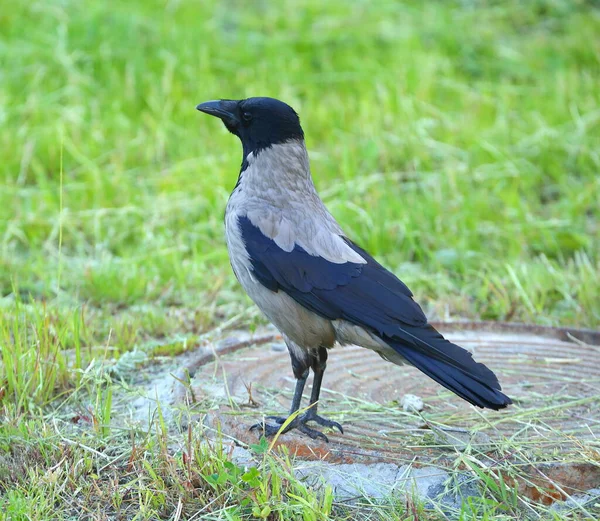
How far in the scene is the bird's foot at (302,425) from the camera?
3199 mm

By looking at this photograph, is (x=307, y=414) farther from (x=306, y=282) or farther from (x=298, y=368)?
(x=306, y=282)

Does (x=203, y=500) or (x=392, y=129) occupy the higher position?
(x=392, y=129)

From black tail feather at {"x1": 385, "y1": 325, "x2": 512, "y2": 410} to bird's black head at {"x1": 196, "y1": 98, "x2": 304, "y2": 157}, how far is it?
0.98 m

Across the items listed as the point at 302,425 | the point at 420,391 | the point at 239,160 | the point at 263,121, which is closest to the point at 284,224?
the point at 263,121

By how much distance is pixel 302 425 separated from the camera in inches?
129

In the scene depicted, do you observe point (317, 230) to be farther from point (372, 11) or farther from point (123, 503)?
point (372, 11)

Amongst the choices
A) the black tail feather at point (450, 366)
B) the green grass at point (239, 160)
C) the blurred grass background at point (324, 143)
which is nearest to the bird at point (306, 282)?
the black tail feather at point (450, 366)

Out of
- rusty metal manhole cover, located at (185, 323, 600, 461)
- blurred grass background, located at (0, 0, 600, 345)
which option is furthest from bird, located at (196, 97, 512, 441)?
blurred grass background, located at (0, 0, 600, 345)

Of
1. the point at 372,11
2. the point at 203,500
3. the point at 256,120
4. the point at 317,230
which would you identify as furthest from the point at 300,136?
the point at 372,11

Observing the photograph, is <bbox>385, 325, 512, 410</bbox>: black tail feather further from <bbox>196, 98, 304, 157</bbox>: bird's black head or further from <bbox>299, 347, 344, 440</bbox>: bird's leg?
<bbox>196, 98, 304, 157</bbox>: bird's black head

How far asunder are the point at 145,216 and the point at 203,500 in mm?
3264

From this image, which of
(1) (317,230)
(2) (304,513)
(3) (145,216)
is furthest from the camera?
(3) (145,216)

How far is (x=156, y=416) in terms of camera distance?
3445mm

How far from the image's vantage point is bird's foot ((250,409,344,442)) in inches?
126
